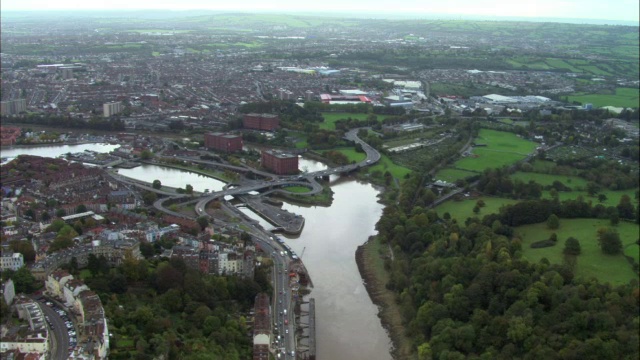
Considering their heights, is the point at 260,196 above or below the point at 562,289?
below

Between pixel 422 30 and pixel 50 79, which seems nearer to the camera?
pixel 50 79

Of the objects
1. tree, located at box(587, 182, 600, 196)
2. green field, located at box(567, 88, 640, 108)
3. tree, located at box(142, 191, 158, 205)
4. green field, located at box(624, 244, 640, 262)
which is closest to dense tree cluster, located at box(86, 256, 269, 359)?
tree, located at box(142, 191, 158, 205)

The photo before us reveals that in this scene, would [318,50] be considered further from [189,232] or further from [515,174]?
[189,232]

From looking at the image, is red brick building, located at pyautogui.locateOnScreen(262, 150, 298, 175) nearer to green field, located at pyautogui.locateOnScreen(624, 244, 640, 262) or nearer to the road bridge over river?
the road bridge over river

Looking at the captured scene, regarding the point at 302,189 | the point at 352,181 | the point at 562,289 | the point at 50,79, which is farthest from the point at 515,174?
the point at 50,79

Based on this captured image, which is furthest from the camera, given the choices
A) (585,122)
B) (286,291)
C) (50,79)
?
(50,79)

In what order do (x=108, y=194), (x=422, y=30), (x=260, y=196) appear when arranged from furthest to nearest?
(x=422, y=30) → (x=260, y=196) → (x=108, y=194)

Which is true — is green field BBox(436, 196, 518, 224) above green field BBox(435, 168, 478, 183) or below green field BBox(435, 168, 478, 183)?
above

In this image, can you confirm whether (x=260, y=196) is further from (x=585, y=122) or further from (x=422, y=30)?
(x=422, y=30)
